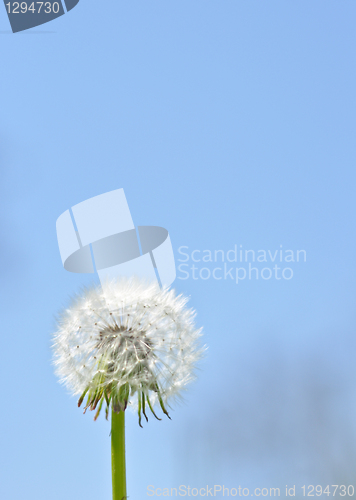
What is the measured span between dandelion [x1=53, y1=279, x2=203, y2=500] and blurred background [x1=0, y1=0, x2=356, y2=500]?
0.28 meters

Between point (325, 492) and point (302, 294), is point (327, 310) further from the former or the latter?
point (325, 492)

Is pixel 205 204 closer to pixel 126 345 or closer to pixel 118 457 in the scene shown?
pixel 126 345

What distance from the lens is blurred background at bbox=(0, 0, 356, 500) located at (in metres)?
1.20

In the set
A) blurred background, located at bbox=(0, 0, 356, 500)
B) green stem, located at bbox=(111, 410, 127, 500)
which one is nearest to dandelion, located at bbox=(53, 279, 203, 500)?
green stem, located at bbox=(111, 410, 127, 500)

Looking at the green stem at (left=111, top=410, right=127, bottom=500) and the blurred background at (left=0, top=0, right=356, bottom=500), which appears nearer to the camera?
the green stem at (left=111, top=410, right=127, bottom=500)

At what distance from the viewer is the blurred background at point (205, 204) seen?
1195 millimetres

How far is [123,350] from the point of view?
0.88m

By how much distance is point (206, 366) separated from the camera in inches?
48.6

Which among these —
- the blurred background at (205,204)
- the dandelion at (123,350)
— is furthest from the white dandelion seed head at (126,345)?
the blurred background at (205,204)

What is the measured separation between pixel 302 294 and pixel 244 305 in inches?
6.9

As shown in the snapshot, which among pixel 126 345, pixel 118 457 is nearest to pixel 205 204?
pixel 126 345

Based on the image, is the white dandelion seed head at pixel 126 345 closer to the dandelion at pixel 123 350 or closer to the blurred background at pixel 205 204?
the dandelion at pixel 123 350

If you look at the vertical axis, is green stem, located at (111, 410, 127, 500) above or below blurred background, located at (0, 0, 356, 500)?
below

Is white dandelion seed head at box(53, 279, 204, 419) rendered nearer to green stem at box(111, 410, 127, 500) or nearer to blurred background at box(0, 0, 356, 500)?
green stem at box(111, 410, 127, 500)
